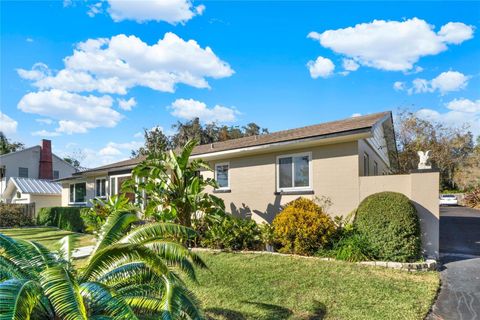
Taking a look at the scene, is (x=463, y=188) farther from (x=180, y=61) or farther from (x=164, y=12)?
(x=164, y=12)

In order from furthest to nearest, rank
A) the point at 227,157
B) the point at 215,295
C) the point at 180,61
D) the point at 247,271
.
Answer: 1. the point at 180,61
2. the point at 227,157
3. the point at 247,271
4. the point at 215,295

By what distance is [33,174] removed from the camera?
39.1m

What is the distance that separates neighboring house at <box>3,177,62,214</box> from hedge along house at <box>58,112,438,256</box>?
20.7 metres

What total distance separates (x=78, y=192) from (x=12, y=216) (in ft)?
15.8

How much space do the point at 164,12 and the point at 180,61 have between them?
5.10 metres

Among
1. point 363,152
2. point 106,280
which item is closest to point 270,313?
point 106,280

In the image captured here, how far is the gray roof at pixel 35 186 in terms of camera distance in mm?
28125

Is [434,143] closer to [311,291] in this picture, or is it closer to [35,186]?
[311,291]

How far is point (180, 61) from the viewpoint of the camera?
54.6ft

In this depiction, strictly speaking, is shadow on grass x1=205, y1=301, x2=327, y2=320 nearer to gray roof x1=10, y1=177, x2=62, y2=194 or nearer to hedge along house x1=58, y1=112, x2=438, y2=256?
hedge along house x1=58, y1=112, x2=438, y2=256

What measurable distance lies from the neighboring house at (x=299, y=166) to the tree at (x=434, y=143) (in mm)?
14289

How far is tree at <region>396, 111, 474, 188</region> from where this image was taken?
29.7m

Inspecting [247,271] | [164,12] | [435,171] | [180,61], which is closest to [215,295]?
[247,271]

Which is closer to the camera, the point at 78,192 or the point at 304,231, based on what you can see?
the point at 304,231
